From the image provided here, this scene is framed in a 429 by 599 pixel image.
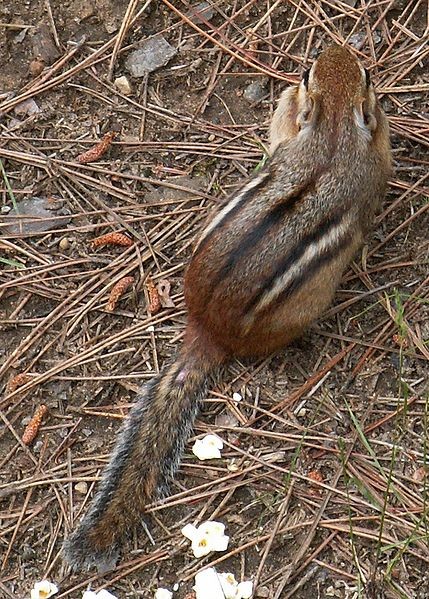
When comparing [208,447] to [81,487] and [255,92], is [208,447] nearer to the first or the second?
[81,487]

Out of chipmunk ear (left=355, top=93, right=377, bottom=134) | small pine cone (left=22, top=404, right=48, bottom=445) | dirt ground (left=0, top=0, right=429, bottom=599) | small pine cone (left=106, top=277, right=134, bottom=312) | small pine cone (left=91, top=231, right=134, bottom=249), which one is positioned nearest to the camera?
dirt ground (left=0, top=0, right=429, bottom=599)

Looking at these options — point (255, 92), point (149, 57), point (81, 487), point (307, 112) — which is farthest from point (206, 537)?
point (149, 57)

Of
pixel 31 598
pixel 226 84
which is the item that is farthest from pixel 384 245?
pixel 31 598

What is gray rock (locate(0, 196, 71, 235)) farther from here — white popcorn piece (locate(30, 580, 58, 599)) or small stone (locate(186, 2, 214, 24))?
white popcorn piece (locate(30, 580, 58, 599))

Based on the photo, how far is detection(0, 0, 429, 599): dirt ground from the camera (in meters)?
3.54

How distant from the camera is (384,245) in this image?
4.08 m

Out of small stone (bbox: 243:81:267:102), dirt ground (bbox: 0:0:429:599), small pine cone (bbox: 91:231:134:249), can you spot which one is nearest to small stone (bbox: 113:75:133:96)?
dirt ground (bbox: 0:0:429:599)

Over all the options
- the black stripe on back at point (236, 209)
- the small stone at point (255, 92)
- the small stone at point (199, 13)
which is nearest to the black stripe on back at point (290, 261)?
the black stripe on back at point (236, 209)

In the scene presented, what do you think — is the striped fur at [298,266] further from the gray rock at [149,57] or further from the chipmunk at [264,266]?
the gray rock at [149,57]

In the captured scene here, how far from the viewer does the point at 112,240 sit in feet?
13.6

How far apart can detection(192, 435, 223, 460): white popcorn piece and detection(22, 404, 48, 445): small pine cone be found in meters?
0.60

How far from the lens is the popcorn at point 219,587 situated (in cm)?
344

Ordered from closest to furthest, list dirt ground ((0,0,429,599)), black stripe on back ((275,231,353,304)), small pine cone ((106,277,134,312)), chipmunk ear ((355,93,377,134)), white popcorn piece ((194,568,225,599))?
1. white popcorn piece ((194,568,225,599))
2. dirt ground ((0,0,429,599))
3. black stripe on back ((275,231,353,304))
4. chipmunk ear ((355,93,377,134))
5. small pine cone ((106,277,134,312))

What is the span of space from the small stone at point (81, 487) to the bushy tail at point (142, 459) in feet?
0.38
